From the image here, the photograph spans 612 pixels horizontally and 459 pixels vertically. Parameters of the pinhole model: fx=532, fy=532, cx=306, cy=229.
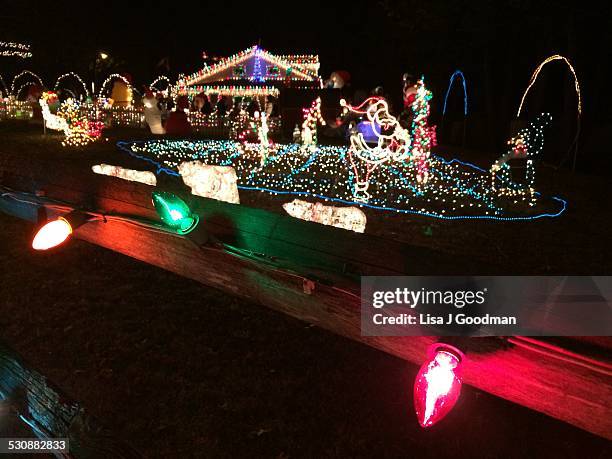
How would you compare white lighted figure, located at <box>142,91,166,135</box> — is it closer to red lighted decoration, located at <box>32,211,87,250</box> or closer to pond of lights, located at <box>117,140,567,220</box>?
pond of lights, located at <box>117,140,567,220</box>

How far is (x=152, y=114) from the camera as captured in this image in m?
16.7

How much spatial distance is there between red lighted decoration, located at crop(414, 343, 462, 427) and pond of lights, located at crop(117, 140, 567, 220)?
5302 millimetres

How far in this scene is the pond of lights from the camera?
25.8ft

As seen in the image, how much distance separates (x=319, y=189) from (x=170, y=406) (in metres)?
6.32

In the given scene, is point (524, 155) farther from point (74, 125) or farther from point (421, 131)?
point (74, 125)

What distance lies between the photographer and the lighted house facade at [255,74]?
85.3 feet

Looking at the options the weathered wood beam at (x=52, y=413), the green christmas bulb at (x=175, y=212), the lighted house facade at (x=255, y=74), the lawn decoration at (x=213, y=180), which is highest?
the lighted house facade at (x=255, y=74)

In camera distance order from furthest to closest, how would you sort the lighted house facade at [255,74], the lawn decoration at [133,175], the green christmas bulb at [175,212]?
the lighted house facade at [255,74]
the lawn decoration at [133,175]
the green christmas bulb at [175,212]

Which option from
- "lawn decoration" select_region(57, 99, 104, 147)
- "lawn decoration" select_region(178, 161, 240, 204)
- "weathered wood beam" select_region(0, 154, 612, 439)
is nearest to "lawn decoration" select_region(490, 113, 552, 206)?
"lawn decoration" select_region(178, 161, 240, 204)

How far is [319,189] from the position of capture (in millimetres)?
8992

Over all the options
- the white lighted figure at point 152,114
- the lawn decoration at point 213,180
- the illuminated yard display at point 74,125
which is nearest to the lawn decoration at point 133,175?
the lawn decoration at point 213,180

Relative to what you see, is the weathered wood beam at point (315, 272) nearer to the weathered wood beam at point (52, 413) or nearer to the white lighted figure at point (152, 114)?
the weathered wood beam at point (52, 413)

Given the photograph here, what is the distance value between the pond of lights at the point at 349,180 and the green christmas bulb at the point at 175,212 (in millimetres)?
3752

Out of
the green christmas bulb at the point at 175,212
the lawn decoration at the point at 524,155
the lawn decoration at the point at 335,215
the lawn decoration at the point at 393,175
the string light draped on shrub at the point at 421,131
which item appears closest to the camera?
the green christmas bulb at the point at 175,212
